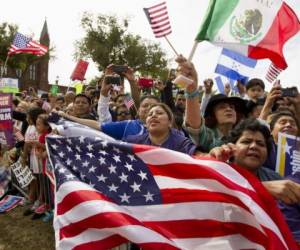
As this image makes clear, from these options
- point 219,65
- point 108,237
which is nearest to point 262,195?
point 108,237

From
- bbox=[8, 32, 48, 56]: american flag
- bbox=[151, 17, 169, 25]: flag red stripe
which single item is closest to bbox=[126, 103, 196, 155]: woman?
bbox=[151, 17, 169, 25]: flag red stripe

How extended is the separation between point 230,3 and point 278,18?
682mm

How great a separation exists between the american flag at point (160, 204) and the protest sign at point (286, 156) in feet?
1.71

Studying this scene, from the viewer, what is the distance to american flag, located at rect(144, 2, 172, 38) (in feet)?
19.9

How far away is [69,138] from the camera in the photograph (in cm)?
302

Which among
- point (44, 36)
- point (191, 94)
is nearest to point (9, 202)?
point (191, 94)

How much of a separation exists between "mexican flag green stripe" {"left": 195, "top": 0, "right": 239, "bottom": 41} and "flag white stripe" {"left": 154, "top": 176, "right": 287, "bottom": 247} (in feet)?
5.75

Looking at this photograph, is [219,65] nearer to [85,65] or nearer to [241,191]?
[241,191]

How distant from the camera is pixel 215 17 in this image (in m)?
3.93

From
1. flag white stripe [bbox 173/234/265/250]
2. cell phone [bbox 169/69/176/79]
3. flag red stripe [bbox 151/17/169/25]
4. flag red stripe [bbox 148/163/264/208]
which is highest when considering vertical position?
flag red stripe [bbox 151/17/169/25]

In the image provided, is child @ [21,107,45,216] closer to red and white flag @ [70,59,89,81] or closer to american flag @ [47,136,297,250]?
american flag @ [47,136,297,250]

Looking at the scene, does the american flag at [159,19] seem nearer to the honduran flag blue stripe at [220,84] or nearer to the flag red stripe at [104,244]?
the honduran flag blue stripe at [220,84]

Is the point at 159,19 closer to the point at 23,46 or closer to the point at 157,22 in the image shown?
the point at 157,22

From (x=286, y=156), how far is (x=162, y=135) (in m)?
1.06
